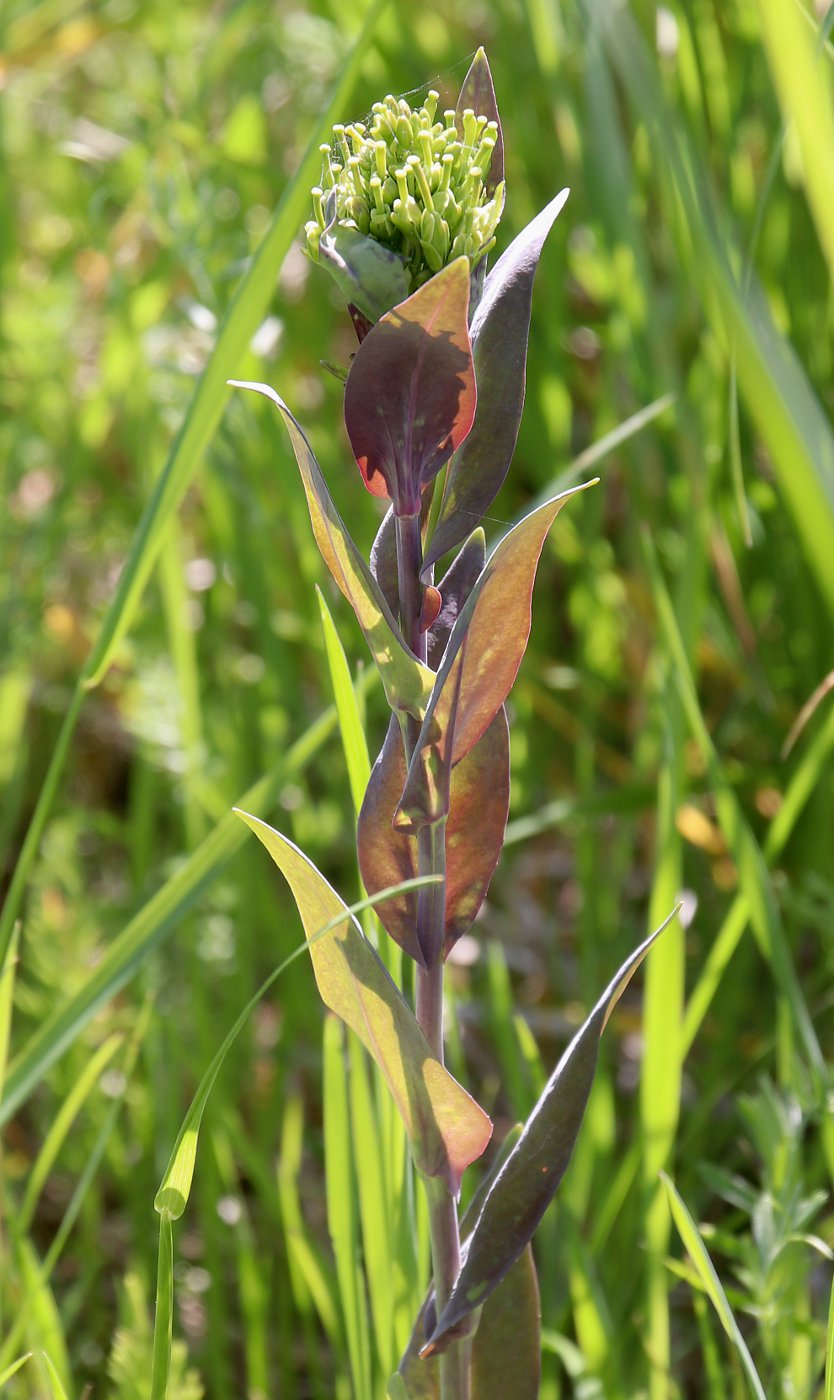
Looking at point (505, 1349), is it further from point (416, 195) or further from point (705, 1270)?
point (416, 195)

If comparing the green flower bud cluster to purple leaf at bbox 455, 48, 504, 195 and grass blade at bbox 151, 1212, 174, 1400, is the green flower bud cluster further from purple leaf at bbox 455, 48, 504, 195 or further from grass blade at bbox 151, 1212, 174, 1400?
grass blade at bbox 151, 1212, 174, 1400

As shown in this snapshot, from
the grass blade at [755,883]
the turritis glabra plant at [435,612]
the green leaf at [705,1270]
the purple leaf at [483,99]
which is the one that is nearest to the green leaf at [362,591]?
the turritis glabra plant at [435,612]

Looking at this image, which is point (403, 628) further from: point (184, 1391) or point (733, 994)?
point (733, 994)

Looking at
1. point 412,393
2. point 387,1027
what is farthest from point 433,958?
point 412,393

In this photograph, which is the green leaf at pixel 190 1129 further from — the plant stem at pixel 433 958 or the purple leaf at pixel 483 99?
the purple leaf at pixel 483 99

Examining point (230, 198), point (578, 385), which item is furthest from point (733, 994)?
point (230, 198)

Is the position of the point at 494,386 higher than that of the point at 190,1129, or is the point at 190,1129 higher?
the point at 494,386

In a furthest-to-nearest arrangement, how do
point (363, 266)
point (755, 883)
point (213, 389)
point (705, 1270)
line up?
1. point (755, 883)
2. point (213, 389)
3. point (705, 1270)
4. point (363, 266)

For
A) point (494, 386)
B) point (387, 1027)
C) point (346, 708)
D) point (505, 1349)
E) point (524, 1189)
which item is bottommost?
point (505, 1349)
